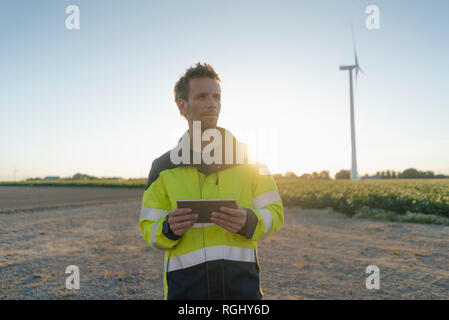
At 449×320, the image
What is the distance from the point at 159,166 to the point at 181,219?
584mm

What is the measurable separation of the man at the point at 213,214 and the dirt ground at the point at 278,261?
3.48 m

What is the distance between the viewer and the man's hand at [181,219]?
72.2 inches

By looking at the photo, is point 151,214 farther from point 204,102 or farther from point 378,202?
point 378,202

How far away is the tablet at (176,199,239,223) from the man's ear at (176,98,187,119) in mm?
953

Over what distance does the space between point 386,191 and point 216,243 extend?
40.7ft

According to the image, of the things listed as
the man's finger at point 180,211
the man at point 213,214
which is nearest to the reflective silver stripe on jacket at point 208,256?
the man at point 213,214

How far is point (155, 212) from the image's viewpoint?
2176 millimetres

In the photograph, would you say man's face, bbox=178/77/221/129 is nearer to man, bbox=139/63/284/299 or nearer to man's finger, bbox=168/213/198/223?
man, bbox=139/63/284/299

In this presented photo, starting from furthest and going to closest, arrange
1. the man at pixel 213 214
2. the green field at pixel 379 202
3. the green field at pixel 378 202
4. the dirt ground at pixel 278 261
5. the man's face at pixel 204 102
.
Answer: the green field at pixel 378 202, the green field at pixel 379 202, the dirt ground at pixel 278 261, the man's face at pixel 204 102, the man at pixel 213 214

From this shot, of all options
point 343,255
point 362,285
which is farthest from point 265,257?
point 362,285

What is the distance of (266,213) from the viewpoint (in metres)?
2.11

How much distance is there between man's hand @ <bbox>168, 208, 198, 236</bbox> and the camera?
1.83 meters

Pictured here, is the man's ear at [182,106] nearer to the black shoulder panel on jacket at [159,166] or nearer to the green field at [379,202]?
the black shoulder panel on jacket at [159,166]
